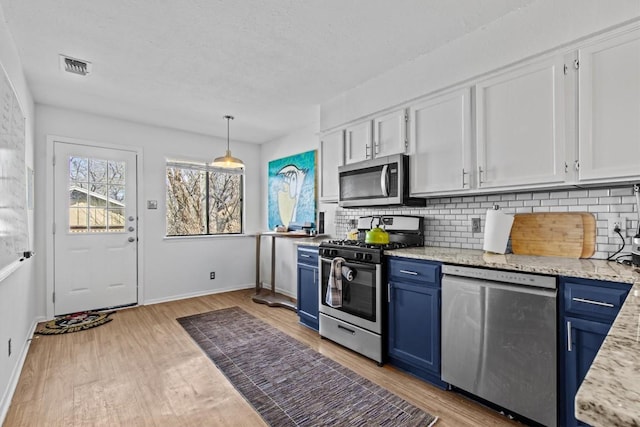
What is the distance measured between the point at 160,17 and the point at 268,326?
9.38 ft

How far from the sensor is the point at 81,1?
6.36 feet

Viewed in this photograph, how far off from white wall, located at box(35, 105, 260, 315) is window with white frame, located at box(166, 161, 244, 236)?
0.52ft

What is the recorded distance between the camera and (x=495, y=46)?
2.21 meters

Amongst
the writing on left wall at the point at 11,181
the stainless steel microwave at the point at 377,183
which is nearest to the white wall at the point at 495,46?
the stainless steel microwave at the point at 377,183

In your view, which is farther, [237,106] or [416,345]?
[237,106]

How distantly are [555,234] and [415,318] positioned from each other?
3.57 ft

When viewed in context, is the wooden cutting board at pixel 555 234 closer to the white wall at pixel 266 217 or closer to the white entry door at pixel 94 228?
the white wall at pixel 266 217

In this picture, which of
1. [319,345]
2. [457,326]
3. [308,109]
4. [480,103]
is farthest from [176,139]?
[457,326]

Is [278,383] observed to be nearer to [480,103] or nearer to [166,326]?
[166,326]

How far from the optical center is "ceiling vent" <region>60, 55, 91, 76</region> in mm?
2614

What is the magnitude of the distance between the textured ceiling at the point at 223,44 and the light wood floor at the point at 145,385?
7.98ft

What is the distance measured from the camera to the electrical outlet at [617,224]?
6.34 ft

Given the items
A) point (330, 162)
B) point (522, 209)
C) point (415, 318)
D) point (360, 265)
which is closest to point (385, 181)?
point (360, 265)

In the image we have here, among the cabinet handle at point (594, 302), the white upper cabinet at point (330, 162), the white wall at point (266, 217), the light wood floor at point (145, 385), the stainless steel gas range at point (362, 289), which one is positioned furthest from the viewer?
the white wall at point (266, 217)
